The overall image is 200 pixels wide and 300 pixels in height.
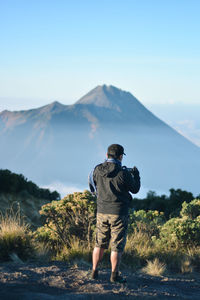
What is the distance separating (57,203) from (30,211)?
423 inches

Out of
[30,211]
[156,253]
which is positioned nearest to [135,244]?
[156,253]

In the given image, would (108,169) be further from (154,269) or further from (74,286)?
(154,269)

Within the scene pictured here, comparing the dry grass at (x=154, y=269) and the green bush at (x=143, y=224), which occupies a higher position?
the green bush at (x=143, y=224)

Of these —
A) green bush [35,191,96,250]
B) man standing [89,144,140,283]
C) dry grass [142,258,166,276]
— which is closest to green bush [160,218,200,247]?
dry grass [142,258,166,276]

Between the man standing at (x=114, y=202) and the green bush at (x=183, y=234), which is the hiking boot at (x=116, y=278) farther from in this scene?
the green bush at (x=183, y=234)

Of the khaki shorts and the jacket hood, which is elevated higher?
the jacket hood

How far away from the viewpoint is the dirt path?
5.36m

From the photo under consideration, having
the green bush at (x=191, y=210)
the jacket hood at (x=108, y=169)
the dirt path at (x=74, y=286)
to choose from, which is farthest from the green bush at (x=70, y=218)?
the green bush at (x=191, y=210)

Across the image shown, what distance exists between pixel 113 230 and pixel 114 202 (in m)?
0.44

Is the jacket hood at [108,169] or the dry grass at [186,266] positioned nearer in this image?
the jacket hood at [108,169]

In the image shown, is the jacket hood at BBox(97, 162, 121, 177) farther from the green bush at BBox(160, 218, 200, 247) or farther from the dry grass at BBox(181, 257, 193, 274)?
the green bush at BBox(160, 218, 200, 247)

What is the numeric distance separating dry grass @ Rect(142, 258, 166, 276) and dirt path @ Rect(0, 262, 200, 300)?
1.45ft

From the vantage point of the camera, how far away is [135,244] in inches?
348

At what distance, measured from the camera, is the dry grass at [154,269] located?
24.8 ft
